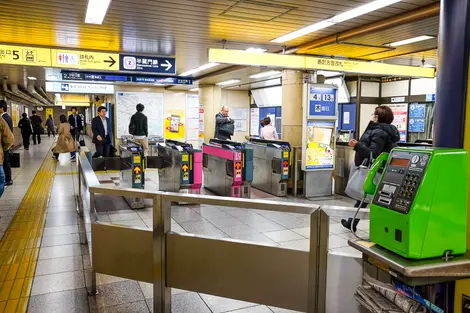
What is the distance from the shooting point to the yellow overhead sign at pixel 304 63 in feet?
19.2

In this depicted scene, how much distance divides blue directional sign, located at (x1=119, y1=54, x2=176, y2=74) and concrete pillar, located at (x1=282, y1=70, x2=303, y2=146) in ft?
7.77

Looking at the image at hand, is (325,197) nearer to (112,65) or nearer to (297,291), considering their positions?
(112,65)

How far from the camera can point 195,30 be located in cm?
612

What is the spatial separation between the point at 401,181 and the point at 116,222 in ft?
14.3

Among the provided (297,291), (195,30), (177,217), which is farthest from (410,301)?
(195,30)

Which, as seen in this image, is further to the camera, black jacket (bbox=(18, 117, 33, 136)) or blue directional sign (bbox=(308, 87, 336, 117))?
black jacket (bbox=(18, 117, 33, 136))

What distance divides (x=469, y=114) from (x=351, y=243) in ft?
2.49

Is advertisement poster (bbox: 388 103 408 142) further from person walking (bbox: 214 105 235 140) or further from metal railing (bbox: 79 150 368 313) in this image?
metal railing (bbox: 79 150 368 313)

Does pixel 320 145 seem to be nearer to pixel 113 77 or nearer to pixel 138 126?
pixel 138 126

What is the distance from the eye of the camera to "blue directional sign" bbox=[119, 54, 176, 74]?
7.36 m

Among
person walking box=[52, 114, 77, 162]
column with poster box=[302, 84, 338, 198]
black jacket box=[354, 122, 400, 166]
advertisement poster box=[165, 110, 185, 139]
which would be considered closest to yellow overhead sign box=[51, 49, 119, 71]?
person walking box=[52, 114, 77, 162]

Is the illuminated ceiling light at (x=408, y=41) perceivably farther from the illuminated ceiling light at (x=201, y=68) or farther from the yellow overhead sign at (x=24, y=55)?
the yellow overhead sign at (x=24, y=55)

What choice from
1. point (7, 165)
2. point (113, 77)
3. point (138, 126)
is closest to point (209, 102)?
point (113, 77)

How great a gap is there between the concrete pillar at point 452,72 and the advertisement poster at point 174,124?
12.9 metres
